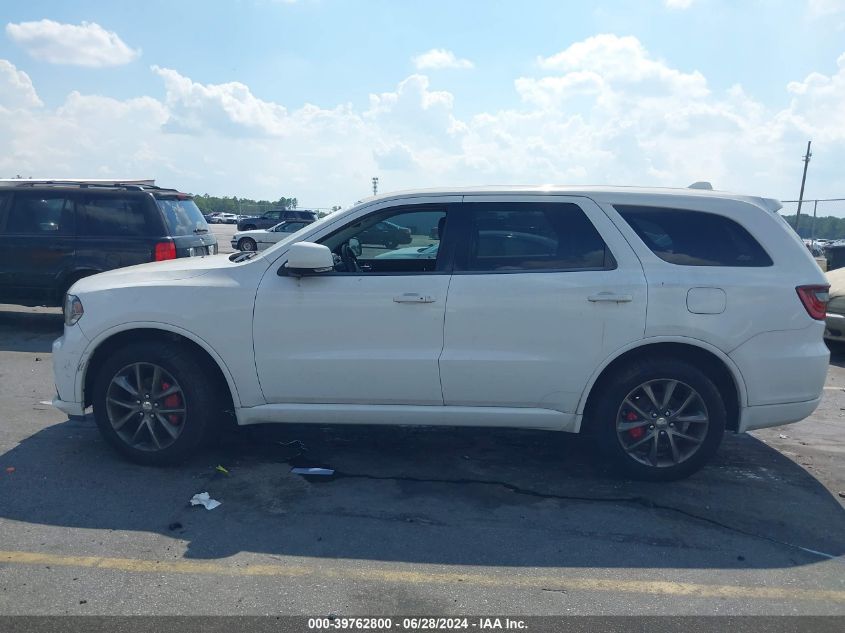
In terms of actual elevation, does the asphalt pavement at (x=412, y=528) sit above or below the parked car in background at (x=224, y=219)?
below

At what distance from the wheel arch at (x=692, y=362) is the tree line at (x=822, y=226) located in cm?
2162

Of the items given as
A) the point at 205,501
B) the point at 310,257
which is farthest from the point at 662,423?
the point at 205,501

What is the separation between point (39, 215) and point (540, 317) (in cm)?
772

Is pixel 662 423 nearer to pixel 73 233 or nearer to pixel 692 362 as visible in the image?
pixel 692 362

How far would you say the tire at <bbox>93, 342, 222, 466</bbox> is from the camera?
492cm

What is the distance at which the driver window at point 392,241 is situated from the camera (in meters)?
5.01

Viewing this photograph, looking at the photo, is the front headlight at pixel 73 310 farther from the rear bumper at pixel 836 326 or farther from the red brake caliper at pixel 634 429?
the rear bumper at pixel 836 326

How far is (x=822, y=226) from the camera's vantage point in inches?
995

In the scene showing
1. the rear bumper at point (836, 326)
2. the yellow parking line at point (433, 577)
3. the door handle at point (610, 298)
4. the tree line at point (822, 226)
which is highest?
the tree line at point (822, 226)

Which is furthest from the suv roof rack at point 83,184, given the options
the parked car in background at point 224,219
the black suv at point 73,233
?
the parked car in background at point 224,219

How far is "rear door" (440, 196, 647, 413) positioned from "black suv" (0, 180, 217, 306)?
5.88 metres

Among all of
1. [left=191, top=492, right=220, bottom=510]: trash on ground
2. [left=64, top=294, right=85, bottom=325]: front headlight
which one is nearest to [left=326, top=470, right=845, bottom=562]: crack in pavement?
[left=191, top=492, right=220, bottom=510]: trash on ground

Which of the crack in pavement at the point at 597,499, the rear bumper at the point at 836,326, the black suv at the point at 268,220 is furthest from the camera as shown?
the black suv at the point at 268,220

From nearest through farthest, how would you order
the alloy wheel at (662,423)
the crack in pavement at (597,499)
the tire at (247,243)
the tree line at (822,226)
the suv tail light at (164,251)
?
the crack in pavement at (597,499) → the alloy wheel at (662,423) → the suv tail light at (164,251) → the tree line at (822,226) → the tire at (247,243)
